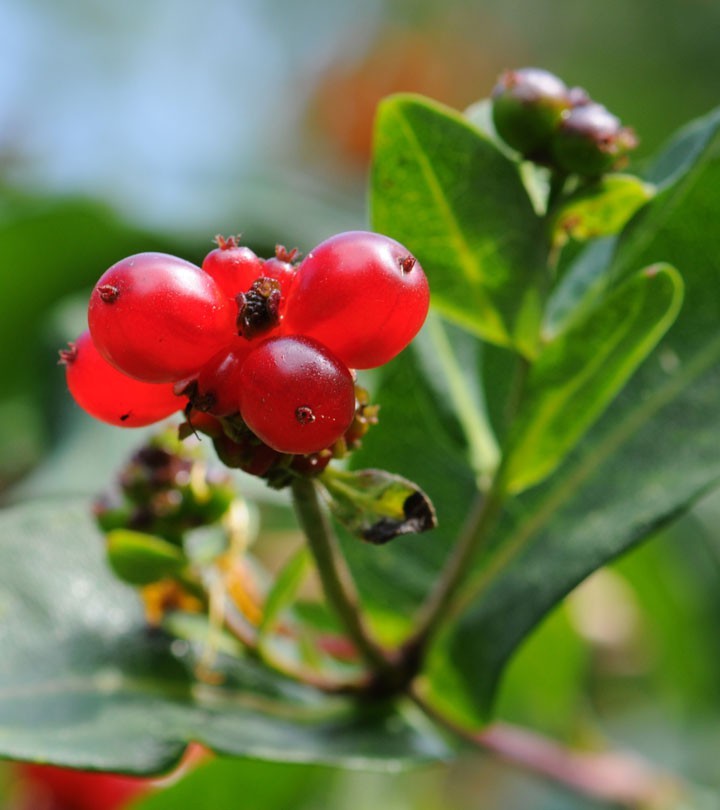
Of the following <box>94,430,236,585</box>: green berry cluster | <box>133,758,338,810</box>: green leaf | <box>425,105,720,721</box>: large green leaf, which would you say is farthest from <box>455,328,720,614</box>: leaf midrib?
<box>133,758,338,810</box>: green leaf

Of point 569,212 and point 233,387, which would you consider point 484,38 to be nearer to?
point 569,212

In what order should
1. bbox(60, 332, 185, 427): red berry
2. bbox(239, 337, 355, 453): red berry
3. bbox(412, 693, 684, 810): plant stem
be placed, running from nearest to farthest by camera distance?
bbox(239, 337, 355, 453): red berry → bbox(60, 332, 185, 427): red berry → bbox(412, 693, 684, 810): plant stem

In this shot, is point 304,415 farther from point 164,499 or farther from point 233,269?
point 164,499

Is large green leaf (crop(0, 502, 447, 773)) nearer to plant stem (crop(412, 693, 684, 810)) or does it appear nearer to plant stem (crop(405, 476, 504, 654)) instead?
plant stem (crop(405, 476, 504, 654))

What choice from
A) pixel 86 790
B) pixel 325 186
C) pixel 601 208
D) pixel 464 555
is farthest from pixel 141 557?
pixel 325 186

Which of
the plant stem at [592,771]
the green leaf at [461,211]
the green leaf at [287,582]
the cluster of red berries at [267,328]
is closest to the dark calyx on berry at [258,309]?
the cluster of red berries at [267,328]

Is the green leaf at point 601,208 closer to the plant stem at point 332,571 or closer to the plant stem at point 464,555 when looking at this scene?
the plant stem at point 464,555
